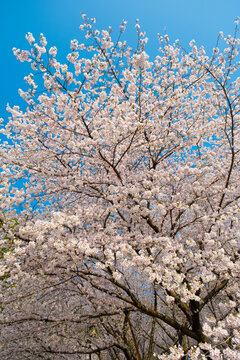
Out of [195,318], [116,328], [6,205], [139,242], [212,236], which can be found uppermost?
[6,205]

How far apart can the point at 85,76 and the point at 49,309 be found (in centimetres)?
792

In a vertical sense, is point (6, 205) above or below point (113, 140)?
below

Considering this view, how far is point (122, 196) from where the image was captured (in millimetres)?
5812

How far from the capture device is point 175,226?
6.60 meters

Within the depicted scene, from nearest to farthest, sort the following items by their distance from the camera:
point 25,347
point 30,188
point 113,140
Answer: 1. point 113,140
2. point 30,188
3. point 25,347

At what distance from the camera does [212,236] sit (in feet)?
18.4

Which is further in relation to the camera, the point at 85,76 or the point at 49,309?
the point at 49,309

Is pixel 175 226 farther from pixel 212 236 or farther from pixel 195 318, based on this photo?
pixel 195 318

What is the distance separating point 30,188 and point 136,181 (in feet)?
10.7

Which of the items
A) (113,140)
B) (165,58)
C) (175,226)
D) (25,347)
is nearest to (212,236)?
(175,226)

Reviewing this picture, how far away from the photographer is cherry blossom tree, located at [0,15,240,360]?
16.2ft

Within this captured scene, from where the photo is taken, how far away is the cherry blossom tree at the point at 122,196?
16.2 ft

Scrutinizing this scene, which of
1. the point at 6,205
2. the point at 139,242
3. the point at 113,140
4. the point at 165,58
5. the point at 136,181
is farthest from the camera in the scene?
the point at 165,58

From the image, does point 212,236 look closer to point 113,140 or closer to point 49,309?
point 113,140
